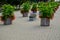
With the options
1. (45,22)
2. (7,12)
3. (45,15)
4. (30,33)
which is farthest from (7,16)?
(30,33)

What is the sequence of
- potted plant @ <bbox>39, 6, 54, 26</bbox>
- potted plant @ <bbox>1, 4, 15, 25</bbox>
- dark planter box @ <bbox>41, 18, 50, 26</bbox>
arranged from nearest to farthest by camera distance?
1. dark planter box @ <bbox>41, 18, 50, 26</bbox>
2. potted plant @ <bbox>39, 6, 54, 26</bbox>
3. potted plant @ <bbox>1, 4, 15, 25</bbox>

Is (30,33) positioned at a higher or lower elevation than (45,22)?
lower

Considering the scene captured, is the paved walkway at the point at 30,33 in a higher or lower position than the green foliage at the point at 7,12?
lower

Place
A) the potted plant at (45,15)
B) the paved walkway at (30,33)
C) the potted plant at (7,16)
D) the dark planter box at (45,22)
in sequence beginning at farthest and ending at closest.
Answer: the potted plant at (7,16) → the potted plant at (45,15) → the dark planter box at (45,22) → the paved walkway at (30,33)


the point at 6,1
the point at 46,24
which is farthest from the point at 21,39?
the point at 6,1

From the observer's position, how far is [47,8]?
45.9ft

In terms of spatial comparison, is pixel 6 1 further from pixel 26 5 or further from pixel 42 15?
pixel 42 15

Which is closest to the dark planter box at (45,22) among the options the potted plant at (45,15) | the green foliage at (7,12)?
the potted plant at (45,15)

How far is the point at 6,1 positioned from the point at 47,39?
2151 cm

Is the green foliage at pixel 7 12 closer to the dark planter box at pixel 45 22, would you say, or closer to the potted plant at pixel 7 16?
the potted plant at pixel 7 16

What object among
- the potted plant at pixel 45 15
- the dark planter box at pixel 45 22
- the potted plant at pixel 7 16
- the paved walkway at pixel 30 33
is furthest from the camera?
the potted plant at pixel 7 16

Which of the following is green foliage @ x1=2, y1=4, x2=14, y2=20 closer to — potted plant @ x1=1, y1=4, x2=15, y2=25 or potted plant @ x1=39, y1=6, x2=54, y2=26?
potted plant @ x1=1, y1=4, x2=15, y2=25

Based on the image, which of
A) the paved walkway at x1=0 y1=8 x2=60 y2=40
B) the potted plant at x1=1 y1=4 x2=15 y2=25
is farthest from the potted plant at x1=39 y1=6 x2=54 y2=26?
the potted plant at x1=1 y1=4 x2=15 y2=25

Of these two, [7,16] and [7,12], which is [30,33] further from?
[7,12]
